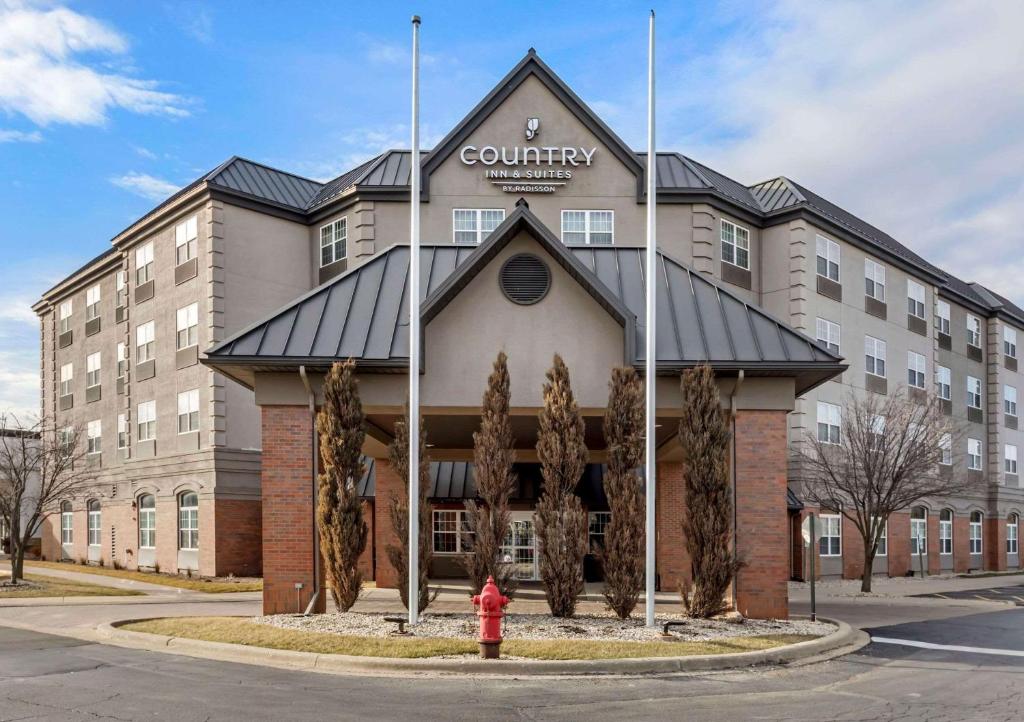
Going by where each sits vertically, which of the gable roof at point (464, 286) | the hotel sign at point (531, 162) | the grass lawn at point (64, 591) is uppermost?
the hotel sign at point (531, 162)

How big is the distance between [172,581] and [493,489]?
19.8 meters

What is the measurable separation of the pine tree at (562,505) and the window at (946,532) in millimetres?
35645

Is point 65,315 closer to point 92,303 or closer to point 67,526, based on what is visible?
point 92,303

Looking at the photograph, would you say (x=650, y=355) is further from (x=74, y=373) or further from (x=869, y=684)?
(x=74, y=373)

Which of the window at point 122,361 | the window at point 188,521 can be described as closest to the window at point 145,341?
→ the window at point 122,361

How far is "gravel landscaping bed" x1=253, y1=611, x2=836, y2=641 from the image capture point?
51.8ft

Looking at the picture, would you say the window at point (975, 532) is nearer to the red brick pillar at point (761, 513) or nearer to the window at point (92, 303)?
the red brick pillar at point (761, 513)

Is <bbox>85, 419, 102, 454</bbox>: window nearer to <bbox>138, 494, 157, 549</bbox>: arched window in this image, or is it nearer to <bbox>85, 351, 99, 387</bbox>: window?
<bbox>85, 351, 99, 387</bbox>: window

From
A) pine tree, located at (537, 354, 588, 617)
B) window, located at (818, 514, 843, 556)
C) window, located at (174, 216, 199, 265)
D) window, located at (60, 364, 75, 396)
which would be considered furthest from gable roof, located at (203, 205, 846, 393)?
window, located at (60, 364, 75, 396)

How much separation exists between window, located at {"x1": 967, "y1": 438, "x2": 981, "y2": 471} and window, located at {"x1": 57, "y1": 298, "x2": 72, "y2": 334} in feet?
160

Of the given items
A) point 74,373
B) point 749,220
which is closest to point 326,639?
point 749,220

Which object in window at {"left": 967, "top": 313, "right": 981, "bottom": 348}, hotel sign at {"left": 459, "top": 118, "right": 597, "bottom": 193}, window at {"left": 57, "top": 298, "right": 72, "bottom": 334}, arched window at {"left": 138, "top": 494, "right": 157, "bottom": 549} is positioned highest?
hotel sign at {"left": 459, "top": 118, "right": 597, "bottom": 193}

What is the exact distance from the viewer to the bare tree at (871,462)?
32.3 metres

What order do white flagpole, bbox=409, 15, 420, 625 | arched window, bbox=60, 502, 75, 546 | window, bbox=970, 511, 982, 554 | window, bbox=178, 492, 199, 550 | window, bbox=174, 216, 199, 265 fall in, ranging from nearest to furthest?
white flagpole, bbox=409, 15, 420, 625 < window, bbox=178, 492, 199, 550 < window, bbox=174, 216, 199, 265 < arched window, bbox=60, 502, 75, 546 < window, bbox=970, 511, 982, 554
